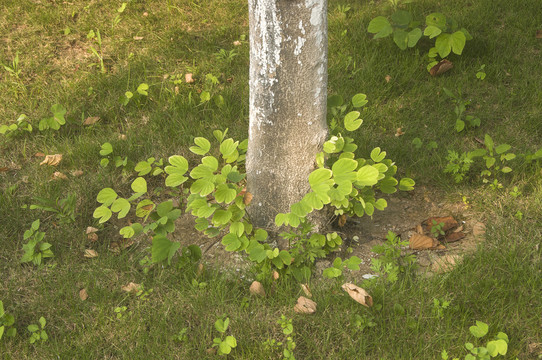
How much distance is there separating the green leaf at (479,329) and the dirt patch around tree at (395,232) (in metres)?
0.36

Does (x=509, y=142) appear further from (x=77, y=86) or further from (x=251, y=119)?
(x=77, y=86)

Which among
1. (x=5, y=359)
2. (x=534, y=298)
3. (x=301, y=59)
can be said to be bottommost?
(x=5, y=359)

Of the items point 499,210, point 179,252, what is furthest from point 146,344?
point 499,210

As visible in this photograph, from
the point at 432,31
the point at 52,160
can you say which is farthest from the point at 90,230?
the point at 432,31

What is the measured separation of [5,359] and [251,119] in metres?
1.56

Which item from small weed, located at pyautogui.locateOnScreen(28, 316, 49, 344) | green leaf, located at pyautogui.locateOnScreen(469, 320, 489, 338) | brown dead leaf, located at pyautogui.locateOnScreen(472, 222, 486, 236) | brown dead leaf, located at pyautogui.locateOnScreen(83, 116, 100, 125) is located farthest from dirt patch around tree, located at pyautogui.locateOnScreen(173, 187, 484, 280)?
brown dead leaf, located at pyautogui.locateOnScreen(83, 116, 100, 125)

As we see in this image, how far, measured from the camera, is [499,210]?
9.05ft

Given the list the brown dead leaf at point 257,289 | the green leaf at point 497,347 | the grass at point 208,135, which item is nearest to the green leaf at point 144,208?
the grass at point 208,135

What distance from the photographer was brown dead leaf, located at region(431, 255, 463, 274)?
248cm

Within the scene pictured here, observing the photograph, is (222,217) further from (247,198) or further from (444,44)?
(444,44)

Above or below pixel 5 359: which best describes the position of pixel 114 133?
above

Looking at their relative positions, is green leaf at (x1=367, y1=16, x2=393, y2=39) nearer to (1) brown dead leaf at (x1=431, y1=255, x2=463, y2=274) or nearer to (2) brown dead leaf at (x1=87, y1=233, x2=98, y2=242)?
(1) brown dead leaf at (x1=431, y1=255, x2=463, y2=274)

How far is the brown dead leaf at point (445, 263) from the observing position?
2.48 m

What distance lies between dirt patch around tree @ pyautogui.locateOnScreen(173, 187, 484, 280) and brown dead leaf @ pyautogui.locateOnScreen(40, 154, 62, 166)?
0.95 metres
